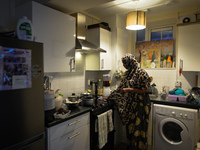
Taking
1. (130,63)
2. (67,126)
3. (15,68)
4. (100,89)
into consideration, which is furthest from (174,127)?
(15,68)

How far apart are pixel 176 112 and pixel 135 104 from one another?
2.19 feet

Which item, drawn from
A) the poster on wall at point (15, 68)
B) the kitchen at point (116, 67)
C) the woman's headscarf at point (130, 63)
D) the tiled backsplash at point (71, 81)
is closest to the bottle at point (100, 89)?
the kitchen at point (116, 67)

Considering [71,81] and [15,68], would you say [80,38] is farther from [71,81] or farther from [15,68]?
[15,68]

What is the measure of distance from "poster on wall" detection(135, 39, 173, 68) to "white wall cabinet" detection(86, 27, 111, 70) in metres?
0.88

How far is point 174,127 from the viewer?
2320 millimetres

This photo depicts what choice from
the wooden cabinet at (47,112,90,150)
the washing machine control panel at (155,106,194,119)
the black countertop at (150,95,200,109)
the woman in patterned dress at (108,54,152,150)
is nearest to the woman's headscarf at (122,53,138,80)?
the woman in patterned dress at (108,54,152,150)

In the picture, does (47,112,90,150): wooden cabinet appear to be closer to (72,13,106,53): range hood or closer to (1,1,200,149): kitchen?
(1,1,200,149): kitchen

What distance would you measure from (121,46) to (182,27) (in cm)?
115

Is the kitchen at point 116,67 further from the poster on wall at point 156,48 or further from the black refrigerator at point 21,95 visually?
the black refrigerator at point 21,95

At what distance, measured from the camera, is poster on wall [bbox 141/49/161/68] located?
3.04m

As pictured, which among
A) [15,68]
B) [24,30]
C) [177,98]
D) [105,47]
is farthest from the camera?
[105,47]

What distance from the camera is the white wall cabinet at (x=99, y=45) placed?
2.59m

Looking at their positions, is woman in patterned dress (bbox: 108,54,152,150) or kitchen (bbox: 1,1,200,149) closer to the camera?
woman in patterned dress (bbox: 108,54,152,150)

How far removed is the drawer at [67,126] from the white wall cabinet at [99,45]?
105 centimetres
